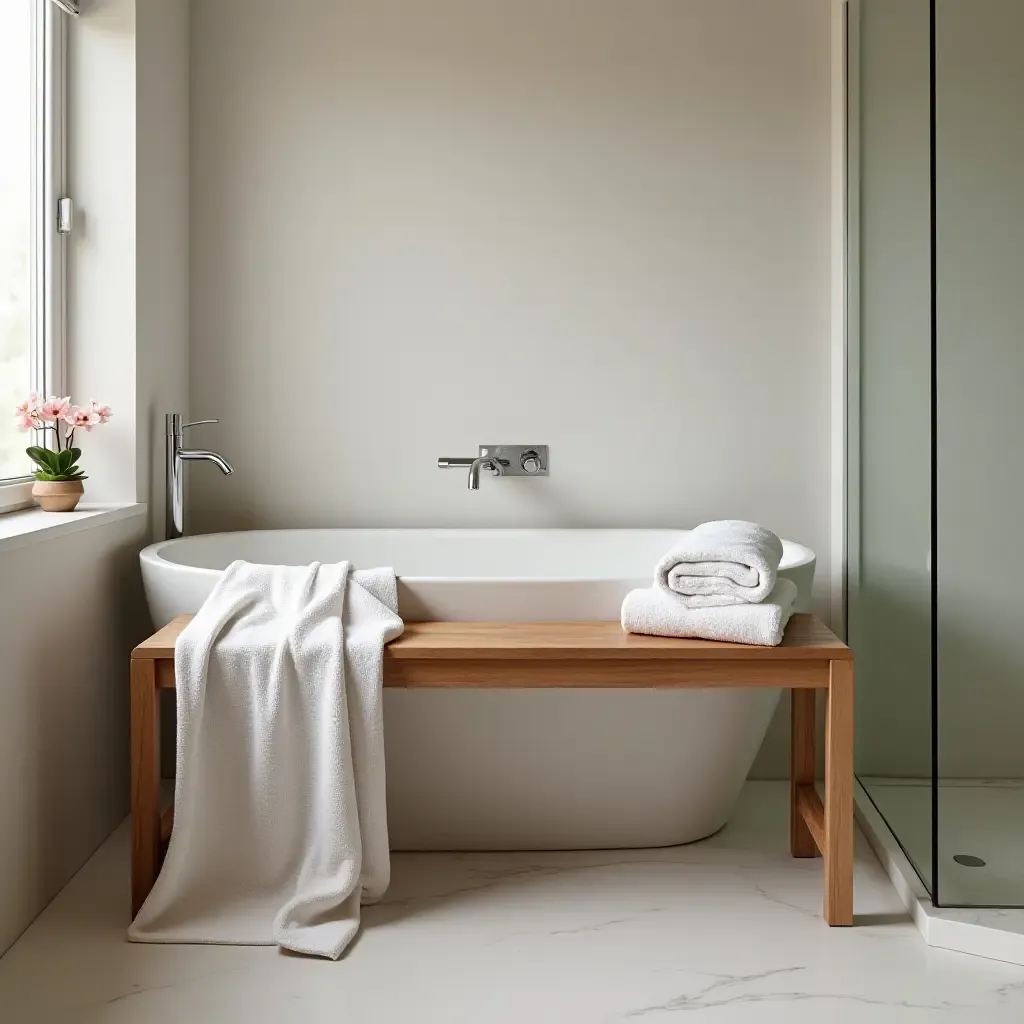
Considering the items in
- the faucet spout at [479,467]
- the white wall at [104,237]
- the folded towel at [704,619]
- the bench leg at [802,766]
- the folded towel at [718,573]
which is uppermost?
the white wall at [104,237]

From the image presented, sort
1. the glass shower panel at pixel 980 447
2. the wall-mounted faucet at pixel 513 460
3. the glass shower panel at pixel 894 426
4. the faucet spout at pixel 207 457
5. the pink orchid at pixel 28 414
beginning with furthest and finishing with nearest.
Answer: the wall-mounted faucet at pixel 513 460 → the faucet spout at pixel 207 457 → the pink orchid at pixel 28 414 → the glass shower panel at pixel 894 426 → the glass shower panel at pixel 980 447

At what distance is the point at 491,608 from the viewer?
2.12 m

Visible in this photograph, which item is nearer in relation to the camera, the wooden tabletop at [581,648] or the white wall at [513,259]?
the wooden tabletop at [581,648]

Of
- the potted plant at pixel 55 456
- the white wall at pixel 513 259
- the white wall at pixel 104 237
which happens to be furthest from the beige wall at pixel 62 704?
the white wall at pixel 513 259

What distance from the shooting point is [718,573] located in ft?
6.56

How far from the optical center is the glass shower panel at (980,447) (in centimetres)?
182

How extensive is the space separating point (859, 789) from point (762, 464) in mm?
913

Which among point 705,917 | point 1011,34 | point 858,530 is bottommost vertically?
point 705,917

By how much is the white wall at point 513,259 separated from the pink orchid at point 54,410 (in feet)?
2.25

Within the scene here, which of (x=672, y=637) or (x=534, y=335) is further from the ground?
(x=534, y=335)

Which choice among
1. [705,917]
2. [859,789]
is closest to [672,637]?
[705,917]

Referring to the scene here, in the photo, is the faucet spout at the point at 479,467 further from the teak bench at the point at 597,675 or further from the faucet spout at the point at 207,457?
the teak bench at the point at 597,675

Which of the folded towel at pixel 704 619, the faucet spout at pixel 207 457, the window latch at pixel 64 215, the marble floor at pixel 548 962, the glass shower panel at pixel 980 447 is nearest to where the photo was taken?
the marble floor at pixel 548 962

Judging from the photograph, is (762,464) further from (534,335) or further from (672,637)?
(672,637)
